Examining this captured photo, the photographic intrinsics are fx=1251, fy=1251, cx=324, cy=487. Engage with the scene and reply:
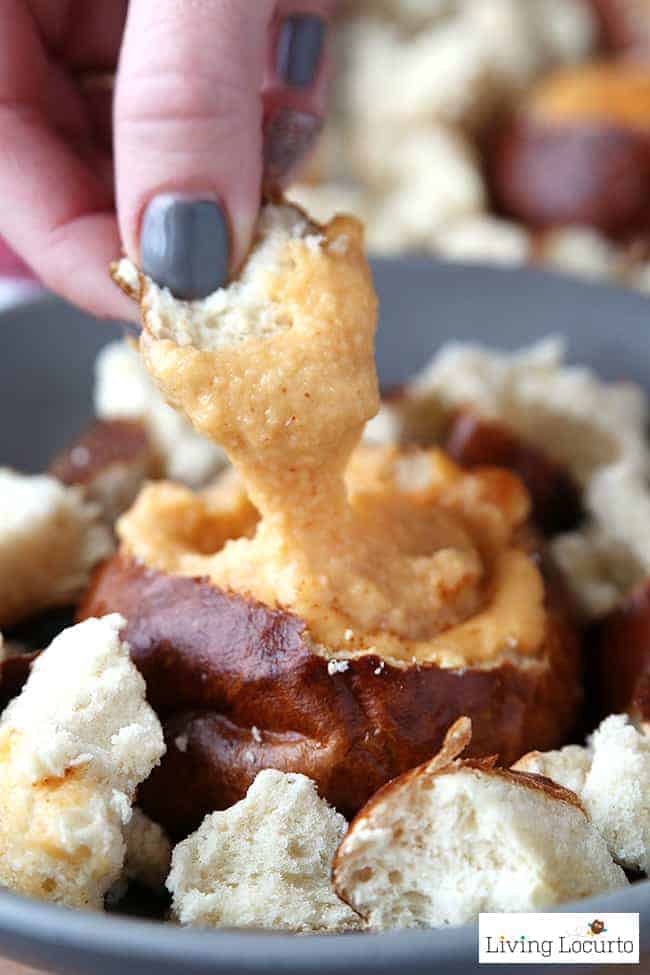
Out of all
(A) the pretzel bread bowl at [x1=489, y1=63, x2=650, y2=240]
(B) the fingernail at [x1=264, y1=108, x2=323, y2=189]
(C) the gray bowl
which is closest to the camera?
(B) the fingernail at [x1=264, y1=108, x2=323, y2=189]

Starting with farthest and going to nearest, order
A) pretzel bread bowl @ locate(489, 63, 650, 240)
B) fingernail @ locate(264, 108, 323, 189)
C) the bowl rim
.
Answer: pretzel bread bowl @ locate(489, 63, 650, 240), fingernail @ locate(264, 108, 323, 189), the bowl rim

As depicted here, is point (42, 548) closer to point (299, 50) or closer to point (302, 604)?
point (302, 604)

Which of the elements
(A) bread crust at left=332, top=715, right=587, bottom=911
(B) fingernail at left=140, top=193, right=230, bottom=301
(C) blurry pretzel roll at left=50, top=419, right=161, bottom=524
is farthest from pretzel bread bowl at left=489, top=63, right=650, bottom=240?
(A) bread crust at left=332, top=715, right=587, bottom=911

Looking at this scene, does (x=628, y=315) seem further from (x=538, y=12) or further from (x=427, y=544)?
(x=538, y=12)

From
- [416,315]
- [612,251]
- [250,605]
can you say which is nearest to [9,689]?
[250,605]

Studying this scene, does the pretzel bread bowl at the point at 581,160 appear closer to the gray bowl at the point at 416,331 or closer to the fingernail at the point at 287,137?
the gray bowl at the point at 416,331

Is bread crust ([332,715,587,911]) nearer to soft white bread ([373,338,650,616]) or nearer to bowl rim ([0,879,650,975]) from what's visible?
bowl rim ([0,879,650,975])

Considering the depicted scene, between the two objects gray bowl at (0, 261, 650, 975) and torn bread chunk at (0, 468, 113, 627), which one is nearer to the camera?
torn bread chunk at (0, 468, 113, 627)

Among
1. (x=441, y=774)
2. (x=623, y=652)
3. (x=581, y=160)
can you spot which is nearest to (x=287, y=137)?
(x=623, y=652)
